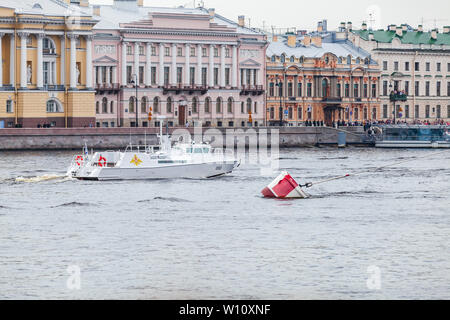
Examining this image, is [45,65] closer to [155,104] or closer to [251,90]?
[155,104]

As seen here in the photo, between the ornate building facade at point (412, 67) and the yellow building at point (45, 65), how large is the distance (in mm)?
28761

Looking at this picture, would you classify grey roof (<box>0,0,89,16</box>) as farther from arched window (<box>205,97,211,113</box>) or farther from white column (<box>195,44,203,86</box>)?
arched window (<box>205,97,211,113</box>)

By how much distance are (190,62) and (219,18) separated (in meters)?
6.73

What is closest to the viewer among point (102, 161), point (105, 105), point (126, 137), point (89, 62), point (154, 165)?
point (154, 165)

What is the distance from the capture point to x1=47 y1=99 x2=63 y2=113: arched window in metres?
76.9

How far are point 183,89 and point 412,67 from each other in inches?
928

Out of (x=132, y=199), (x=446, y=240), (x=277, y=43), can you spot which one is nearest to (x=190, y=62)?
(x=277, y=43)

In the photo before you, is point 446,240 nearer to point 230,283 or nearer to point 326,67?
point 230,283

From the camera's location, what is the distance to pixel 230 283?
2452 cm

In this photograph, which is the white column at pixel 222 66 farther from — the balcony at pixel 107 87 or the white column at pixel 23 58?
the white column at pixel 23 58

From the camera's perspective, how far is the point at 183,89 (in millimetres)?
86312

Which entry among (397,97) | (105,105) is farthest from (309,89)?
(105,105)

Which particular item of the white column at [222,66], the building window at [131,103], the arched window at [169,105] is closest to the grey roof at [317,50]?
the white column at [222,66]

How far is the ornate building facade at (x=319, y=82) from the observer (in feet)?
302
